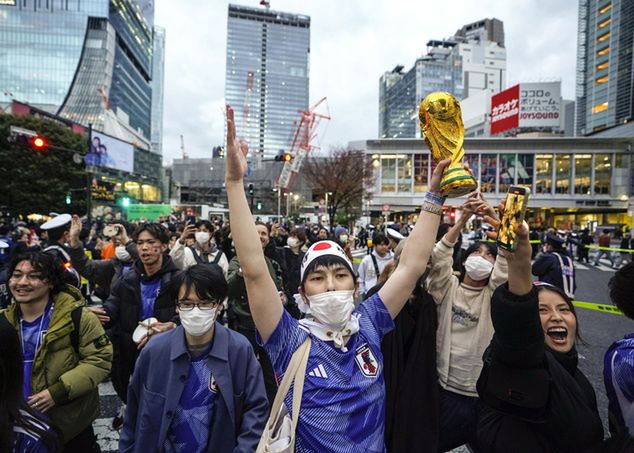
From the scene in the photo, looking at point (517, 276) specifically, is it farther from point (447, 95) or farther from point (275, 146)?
point (275, 146)

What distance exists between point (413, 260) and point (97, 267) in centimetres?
434

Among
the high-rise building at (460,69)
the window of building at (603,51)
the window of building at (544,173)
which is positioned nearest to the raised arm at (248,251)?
the window of building at (544,173)

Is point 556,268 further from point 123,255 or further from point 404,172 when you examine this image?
point 404,172

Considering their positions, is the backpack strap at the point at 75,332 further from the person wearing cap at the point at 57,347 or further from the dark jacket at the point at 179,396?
the dark jacket at the point at 179,396

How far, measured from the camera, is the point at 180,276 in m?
2.39

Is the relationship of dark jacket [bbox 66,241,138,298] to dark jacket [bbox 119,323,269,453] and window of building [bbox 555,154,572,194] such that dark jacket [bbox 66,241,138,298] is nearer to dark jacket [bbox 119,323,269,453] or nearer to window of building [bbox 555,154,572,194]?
dark jacket [bbox 119,323,269,453]

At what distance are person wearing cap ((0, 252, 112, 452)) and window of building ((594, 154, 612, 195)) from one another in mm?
57436

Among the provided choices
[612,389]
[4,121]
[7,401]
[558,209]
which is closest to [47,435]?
[7,401]

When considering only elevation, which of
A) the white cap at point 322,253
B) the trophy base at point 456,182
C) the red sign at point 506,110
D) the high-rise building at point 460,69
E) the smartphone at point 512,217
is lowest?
the white cap at point 322,253

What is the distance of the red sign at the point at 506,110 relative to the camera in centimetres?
4822

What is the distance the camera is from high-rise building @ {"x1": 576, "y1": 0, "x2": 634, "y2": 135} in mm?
62094

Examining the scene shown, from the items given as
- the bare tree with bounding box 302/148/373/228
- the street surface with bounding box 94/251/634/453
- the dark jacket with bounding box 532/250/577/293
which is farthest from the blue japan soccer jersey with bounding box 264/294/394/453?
the bare tree with bounding box 302/148/373/228

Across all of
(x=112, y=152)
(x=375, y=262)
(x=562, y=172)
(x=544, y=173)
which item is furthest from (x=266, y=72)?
(x=375, y=262)

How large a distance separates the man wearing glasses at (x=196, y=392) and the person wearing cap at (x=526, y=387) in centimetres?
130
